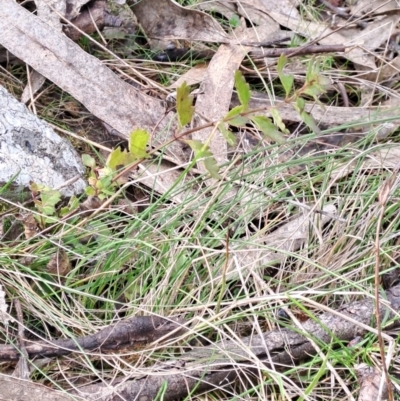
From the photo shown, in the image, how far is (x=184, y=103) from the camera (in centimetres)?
160

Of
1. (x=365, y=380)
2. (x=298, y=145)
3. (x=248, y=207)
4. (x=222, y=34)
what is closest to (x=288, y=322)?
(x=365, y=380)

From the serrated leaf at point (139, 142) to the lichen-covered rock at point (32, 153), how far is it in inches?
12.1

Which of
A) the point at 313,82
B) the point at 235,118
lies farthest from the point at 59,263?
the point at 313,82

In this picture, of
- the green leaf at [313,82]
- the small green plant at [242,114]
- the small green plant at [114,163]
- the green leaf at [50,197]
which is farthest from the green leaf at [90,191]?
the green leaf at [313,82]

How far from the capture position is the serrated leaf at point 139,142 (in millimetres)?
1717

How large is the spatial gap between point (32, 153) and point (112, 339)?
0.69m

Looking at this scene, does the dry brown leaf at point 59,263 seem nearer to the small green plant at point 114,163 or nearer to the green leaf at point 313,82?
the small green plant at point 114,163

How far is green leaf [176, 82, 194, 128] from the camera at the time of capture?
1.58 m

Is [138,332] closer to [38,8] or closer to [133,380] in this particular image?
[133,380]

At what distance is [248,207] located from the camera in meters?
2.03

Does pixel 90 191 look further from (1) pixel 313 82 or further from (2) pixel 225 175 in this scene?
(1) pixel 313 82

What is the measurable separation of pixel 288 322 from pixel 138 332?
1.34 feet

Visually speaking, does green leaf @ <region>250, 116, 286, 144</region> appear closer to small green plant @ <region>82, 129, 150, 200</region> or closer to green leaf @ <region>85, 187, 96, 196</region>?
small green plant @ <region>82, 129, 150, 200</region>

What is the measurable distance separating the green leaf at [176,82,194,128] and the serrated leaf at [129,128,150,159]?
0.13 metres
